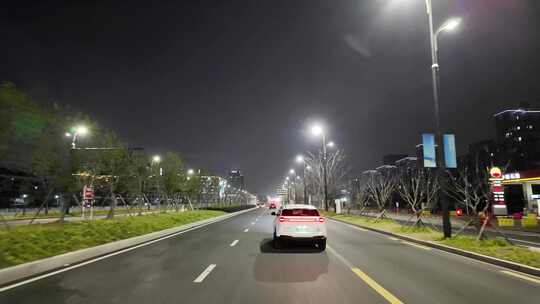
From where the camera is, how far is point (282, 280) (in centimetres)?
842

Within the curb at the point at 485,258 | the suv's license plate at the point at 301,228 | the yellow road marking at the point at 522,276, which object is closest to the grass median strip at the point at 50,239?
the suv's license plate at the point at 301,228

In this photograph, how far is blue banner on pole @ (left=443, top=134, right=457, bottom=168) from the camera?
55.0ft

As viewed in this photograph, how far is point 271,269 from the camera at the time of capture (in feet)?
32.1

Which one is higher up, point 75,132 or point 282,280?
point 75,132

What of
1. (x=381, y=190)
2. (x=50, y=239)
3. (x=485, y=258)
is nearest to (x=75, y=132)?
(x=50, y=239)

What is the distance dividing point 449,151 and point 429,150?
0.82 m

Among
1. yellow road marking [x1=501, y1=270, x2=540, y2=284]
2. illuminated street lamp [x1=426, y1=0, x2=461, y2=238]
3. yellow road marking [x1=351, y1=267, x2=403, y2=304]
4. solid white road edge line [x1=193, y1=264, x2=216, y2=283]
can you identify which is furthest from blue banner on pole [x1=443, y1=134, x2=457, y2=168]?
solid white road edge line [x1=193, y1=264, x2=216, y2=283]

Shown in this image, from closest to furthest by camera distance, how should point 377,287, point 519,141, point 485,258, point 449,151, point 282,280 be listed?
point 377,287 < point 282,280 < point 485,258 < point 449,151 < point 519,141

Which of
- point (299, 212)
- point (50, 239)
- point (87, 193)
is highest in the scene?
point (87, 193)

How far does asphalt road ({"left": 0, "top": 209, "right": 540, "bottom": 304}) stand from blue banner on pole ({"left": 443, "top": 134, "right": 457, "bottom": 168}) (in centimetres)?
529

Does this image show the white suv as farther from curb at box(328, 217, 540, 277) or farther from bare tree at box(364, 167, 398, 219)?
bare tree at box(364, 167, 398, 219)

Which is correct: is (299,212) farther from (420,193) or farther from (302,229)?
(420,193)

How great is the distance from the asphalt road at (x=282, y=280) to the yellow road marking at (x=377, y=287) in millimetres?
17

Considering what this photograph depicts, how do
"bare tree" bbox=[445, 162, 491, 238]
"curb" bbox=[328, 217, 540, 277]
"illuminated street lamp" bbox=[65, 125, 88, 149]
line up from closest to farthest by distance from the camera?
"curb" bbox=[328, 217, 540, 277] < "bare tree" bbox=[445, 162, 491, 238] < "illuminated street lamp" bbox=[65, 125, 88, 149]
